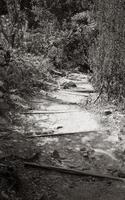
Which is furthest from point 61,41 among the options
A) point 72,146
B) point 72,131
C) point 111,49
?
point 72,146

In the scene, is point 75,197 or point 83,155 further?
point 83,155

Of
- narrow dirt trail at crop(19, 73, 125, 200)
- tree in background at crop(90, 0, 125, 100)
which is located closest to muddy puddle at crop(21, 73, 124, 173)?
narrow dirt trail at crop(19, 73, 125, 200)

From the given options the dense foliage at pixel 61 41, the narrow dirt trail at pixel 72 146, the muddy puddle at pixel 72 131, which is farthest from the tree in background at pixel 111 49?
the muddy puddle at pixel 72 131

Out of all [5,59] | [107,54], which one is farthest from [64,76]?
[107,54]

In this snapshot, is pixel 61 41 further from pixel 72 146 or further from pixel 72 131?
pixel 72 146

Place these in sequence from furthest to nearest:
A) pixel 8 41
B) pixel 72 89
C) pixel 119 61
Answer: pixel 8 41
pixel 72 89
pixel 119 61

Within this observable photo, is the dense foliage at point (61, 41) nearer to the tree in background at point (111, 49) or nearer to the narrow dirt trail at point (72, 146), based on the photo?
the tree in background at point (111, 49)

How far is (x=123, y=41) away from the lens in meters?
10.2

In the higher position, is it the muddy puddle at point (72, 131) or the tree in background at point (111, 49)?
the tree in background at point (111, 49)

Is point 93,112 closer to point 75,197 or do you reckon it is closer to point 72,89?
point 72,89

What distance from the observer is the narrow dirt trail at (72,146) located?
567 centimetres

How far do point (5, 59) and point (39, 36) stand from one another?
6795 mm

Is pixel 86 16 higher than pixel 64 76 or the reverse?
higher

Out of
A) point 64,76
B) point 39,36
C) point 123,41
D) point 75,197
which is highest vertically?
point 123,41
